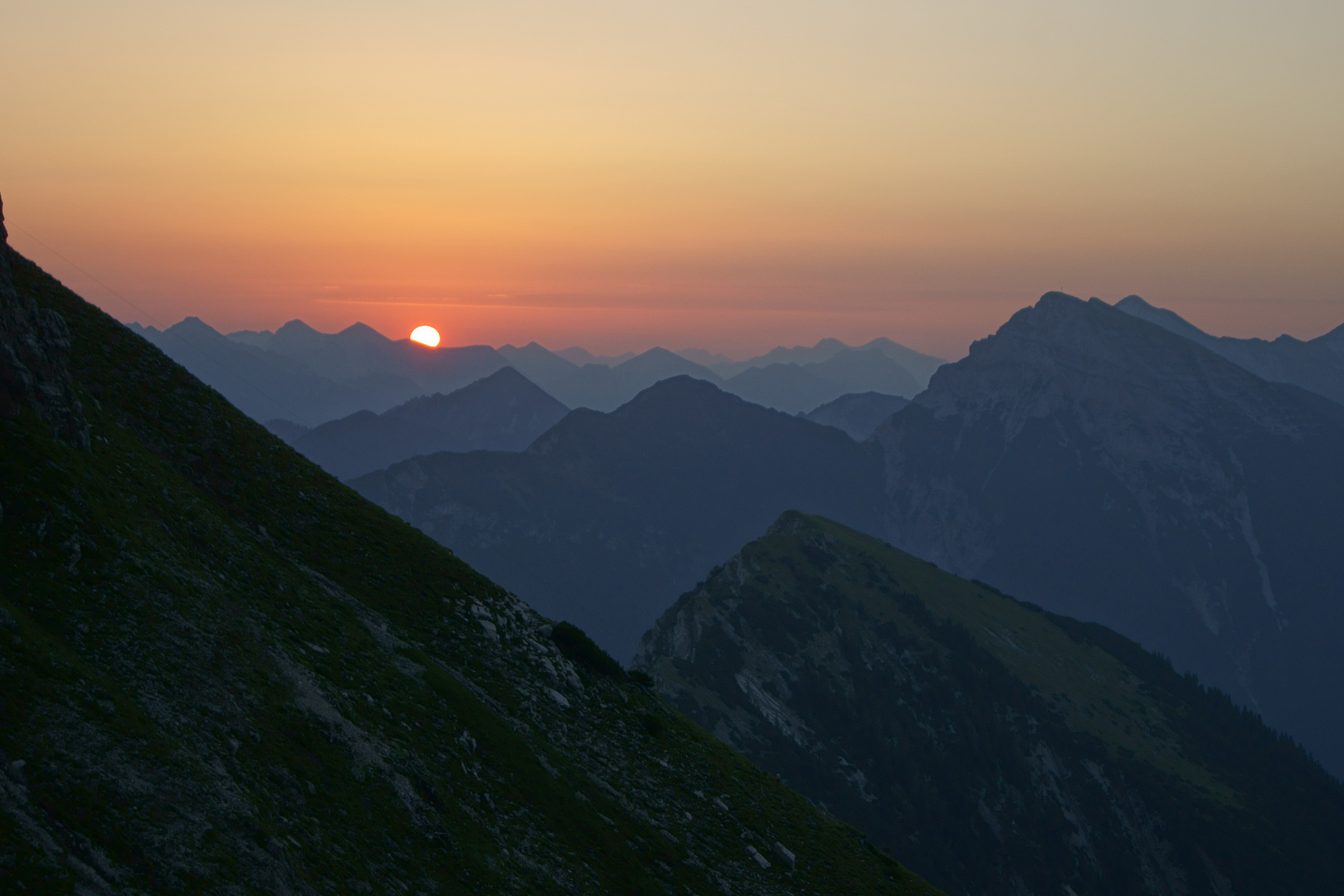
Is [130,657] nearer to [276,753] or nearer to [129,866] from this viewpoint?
[276,753]

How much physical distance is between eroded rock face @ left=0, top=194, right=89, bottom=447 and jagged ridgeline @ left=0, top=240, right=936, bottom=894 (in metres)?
0.16

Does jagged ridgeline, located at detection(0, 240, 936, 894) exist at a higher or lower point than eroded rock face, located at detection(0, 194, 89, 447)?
lower

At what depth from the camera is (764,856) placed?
44250 mm

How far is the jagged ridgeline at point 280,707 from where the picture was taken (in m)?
22.1

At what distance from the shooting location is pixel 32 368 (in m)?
33.1

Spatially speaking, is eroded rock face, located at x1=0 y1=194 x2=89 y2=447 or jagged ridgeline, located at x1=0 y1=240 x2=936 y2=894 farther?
eroded rock face, located at x1=0 y1=194 x2=89 y2=447

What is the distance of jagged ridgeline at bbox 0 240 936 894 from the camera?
22.1 meters

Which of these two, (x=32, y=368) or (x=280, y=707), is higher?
(x=32, y=368)

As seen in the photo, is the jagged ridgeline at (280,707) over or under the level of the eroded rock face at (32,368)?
under

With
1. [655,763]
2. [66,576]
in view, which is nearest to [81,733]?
[66,576]

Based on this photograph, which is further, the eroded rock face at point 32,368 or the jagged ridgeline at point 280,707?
the eroded rock face at point 32,368

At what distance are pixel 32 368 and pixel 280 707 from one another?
16940 millimetres

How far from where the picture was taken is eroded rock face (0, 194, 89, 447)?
31750 millimetres

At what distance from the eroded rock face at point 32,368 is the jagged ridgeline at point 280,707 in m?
0.16
